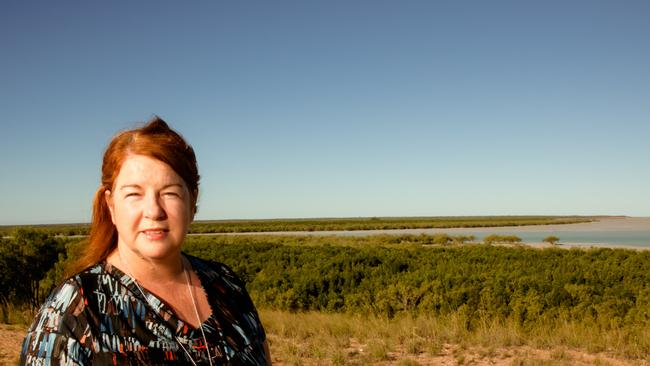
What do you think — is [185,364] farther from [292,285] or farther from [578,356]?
[292,285]

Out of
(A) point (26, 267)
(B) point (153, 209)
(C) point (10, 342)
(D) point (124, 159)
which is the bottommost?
(C) point (10, 342)

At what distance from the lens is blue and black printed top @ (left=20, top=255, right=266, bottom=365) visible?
4.36 feet

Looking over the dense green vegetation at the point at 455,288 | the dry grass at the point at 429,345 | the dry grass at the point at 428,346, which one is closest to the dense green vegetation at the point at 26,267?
the dry grass at the point at 429,345

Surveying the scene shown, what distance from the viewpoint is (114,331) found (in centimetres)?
139

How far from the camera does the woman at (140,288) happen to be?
4.43 feet

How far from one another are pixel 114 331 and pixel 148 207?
0.35m

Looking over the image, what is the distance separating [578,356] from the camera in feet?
24.9

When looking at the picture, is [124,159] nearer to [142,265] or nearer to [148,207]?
[148,207]

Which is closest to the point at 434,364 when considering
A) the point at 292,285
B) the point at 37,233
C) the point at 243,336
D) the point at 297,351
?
the point at 297,351

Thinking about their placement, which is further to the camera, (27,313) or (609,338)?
(27,313)

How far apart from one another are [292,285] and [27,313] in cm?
665

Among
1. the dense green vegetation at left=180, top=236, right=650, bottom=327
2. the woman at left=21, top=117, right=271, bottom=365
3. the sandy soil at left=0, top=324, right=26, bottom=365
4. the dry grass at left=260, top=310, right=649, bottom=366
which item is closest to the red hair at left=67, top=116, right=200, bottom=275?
the woman at left=21, top=117, right=271, bottom=365

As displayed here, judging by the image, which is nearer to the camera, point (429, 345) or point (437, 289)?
point (429, 345)

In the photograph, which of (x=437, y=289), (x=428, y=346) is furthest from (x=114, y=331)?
(x=437, y=289)
